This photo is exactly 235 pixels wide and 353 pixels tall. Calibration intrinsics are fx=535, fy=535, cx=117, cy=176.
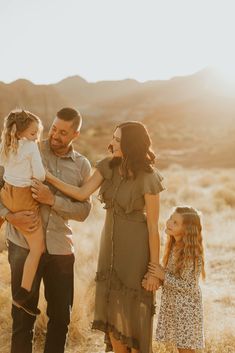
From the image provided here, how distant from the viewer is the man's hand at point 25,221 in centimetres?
342

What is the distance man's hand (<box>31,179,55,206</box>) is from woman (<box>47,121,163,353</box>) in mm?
103

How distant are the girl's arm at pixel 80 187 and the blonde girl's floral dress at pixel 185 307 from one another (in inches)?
30.3

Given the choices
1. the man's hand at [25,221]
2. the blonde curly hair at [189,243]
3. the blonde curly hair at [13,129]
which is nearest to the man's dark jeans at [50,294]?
the man's hand at [25,221]

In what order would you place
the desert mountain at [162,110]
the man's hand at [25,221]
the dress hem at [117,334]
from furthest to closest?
1. the desert mountain at [162,110]
2. the dress hem at [117,334]
3. the man's hand at [25,221]

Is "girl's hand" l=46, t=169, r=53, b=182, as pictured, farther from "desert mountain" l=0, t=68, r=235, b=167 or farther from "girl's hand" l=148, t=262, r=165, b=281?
"desert mountain" l=0, t=68, r=235, b=167

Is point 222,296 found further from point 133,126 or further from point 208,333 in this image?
Answer: point 133,126

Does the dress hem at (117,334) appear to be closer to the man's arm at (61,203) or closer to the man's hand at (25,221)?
the man's arm at (61,203)

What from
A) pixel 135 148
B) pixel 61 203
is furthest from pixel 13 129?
pixel 135 148

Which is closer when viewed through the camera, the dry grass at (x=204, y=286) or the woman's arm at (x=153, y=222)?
the woman's arm at (x=153, y=222)

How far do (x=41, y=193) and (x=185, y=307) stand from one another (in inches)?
51.6

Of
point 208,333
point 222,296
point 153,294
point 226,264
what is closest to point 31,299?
point 153,294

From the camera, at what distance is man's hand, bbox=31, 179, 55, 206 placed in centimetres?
342

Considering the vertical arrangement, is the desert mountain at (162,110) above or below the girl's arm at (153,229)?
above

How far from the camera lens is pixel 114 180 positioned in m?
3.61
